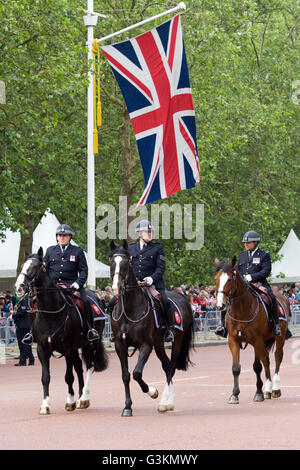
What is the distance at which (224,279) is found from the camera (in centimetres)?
1598

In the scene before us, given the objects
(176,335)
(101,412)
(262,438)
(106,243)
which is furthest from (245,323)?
(106,243)

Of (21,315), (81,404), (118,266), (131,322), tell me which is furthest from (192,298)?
(118,266)

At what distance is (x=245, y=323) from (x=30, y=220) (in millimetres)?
23866

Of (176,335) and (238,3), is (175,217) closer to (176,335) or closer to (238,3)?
(238,3)

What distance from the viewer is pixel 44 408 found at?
1470 centimetres

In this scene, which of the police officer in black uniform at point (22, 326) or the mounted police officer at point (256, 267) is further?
the police officer in black uniform at point (22, 326)

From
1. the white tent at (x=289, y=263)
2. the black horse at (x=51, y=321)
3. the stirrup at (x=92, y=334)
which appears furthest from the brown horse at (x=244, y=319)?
the white tent at (x=289, y=263)

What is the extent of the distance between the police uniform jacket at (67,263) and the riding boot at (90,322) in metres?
0.45

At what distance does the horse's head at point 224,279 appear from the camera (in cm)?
1587

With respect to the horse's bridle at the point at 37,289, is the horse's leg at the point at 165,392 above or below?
below

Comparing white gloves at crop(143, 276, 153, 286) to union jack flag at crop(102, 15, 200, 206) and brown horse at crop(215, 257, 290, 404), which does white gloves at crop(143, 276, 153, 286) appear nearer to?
brown horse at crop(215, 257, 290, 404)

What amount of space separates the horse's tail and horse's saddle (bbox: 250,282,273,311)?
1456 mm

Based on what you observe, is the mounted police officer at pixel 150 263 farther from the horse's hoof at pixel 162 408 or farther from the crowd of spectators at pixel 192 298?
the crowd of spectators at pixel 192 298

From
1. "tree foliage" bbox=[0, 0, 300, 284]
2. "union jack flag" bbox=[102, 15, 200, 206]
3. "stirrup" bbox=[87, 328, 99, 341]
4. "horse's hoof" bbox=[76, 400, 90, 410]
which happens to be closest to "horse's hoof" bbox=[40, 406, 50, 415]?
"horse's hoof" bbox=[76, 400, 90, 410]
